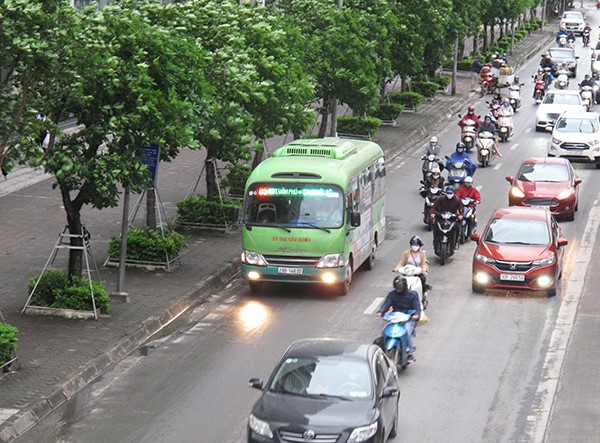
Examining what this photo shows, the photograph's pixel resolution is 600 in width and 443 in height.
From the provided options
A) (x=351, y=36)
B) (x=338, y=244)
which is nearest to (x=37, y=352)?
(x=338, y=244)

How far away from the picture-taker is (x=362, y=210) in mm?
29062

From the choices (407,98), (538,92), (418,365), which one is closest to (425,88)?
(407,98)

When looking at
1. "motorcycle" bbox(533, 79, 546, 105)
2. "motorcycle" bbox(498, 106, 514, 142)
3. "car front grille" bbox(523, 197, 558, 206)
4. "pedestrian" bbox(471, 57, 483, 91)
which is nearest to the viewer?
"car front grille" bbox(523, 197, 558, 206)

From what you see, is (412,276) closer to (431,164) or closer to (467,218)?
(467,218)

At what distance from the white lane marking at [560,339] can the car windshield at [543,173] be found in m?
1.57

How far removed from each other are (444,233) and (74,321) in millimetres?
9666

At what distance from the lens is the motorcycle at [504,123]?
5334 cm

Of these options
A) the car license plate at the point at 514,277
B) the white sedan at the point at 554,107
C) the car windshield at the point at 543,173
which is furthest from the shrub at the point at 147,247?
the white sedan at the point at 554,107

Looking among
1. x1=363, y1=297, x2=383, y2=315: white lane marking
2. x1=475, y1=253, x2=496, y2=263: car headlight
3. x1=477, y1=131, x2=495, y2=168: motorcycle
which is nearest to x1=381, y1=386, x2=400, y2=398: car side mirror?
x1=363, y1=297, x2=383, y2=315: white lane marking

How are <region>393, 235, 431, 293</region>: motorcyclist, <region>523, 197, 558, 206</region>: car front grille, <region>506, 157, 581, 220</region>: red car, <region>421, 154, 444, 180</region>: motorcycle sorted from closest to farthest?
<region>393, 235, 431, 293</region>: motorcyclist
<region>523, 197, 558, 206</region>: car front grille
<region>506, 157, 581, 220</region>: red car
<region>421, 154, 444, 180</region>: motorcycle

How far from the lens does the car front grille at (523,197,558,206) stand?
117 feet

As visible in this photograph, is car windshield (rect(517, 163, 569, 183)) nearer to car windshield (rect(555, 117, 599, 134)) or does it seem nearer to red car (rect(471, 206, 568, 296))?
red car (rect(471, 206, 568, 296))

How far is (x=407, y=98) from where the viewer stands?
60.5m

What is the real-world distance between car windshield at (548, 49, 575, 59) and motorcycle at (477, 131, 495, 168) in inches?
1404
